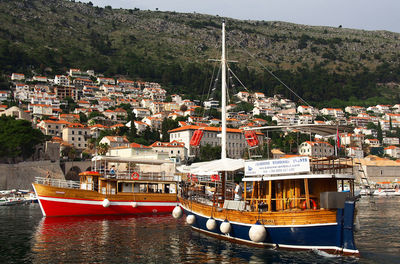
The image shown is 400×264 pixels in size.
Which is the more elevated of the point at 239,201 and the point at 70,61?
the point at 70,61

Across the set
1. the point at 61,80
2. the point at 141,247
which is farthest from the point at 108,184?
the point at 61,80

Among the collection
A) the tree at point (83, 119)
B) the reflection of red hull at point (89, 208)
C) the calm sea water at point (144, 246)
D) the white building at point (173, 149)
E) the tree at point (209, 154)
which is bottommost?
the calm sea water at point (144, 246)

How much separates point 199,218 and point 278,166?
6238 millimetres

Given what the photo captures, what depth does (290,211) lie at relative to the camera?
615 inches

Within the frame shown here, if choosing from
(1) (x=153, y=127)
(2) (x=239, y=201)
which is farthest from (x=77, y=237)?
(1) (x=153, y=127)

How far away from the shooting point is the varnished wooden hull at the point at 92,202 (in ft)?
99.7

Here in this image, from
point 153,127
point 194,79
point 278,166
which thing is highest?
point 194,79

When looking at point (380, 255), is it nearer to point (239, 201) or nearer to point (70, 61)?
point (239, 201)

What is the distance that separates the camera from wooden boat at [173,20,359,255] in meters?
14.7

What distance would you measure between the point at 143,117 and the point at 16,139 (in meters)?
Result: 70.0

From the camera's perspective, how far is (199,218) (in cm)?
2122

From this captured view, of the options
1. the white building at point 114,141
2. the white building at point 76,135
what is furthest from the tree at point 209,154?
the white building at point 76,135

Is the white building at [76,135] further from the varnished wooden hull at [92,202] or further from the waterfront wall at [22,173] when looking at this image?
the varnished wooden hull at [92,202]

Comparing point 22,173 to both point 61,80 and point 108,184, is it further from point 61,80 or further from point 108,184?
point 61,80
